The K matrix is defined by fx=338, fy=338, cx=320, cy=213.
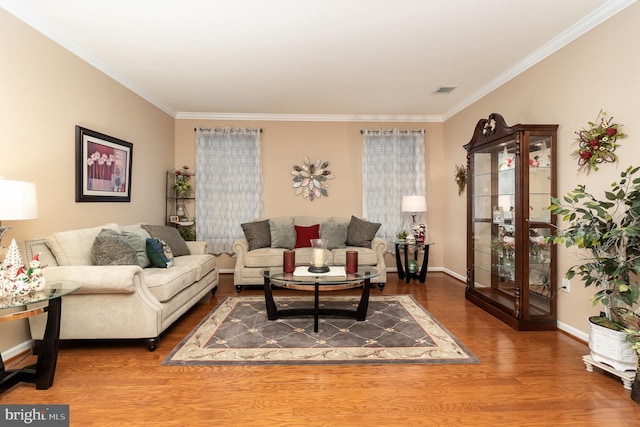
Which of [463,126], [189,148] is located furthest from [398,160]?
[189,148]

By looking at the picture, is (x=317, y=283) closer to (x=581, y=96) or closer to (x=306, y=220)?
(x=306, y=220)

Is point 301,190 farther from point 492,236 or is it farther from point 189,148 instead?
point 492,236

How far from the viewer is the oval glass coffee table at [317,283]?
10.2ft

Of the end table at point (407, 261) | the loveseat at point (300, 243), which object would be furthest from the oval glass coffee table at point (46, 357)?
the end table at point (407, 261)

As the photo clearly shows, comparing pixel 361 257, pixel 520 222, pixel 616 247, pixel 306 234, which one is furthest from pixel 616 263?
pixel 306 234

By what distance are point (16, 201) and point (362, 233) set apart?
3.92m

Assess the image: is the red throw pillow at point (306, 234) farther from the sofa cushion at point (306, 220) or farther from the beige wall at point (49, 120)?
the beige wall at point (49, 120)

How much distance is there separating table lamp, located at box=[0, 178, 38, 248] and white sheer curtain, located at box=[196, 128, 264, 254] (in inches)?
134

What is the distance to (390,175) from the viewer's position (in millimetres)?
5773

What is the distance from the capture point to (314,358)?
2602 mm

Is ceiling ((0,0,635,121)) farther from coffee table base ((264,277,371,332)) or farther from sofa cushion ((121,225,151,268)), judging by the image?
coffee table base ((264,277,371,332))

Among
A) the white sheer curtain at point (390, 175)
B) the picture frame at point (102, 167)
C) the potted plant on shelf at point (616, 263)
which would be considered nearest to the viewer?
the potted plant on shelf at point (616, 263)

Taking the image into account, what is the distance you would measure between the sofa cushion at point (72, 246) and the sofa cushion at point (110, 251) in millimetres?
54

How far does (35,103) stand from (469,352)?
4124 mm
